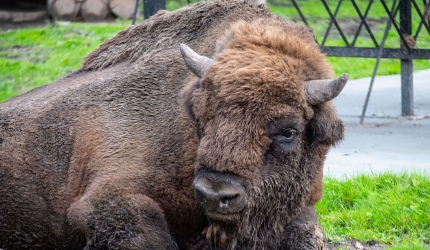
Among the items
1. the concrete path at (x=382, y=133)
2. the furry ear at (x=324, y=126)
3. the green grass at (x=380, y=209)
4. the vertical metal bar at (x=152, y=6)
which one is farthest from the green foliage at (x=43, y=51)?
the furry ear at (x=324, y=126)

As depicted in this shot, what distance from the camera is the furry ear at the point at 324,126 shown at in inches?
178

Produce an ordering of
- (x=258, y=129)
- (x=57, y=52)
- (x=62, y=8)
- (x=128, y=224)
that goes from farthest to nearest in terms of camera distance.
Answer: (x=62, y=8) < (x=57, y=52) < (x=128, y=224) < (x=258, y=129)

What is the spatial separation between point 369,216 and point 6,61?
7550 millimetres

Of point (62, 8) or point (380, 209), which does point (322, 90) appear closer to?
point (380, 209)

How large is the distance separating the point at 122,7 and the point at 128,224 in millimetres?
10197

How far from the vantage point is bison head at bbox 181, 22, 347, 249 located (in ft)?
13.8

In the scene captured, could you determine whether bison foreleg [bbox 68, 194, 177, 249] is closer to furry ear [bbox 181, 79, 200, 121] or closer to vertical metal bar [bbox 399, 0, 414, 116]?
furry ear [bbox 181, 79, 200, 121]

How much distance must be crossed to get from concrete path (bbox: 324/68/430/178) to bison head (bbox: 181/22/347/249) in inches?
109

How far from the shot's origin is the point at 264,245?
15.6 feet

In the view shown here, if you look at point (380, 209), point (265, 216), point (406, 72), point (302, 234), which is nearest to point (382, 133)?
point (406, 72)

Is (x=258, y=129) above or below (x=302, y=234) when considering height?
above

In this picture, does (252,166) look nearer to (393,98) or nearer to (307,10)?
(393,98)

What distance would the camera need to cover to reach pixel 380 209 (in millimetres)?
6234

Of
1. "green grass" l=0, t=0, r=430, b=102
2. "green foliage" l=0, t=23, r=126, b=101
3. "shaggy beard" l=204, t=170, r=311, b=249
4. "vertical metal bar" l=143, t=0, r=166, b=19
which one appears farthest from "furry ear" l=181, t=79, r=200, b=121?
"green foliage" l=0, t=23, r=126, b=101
